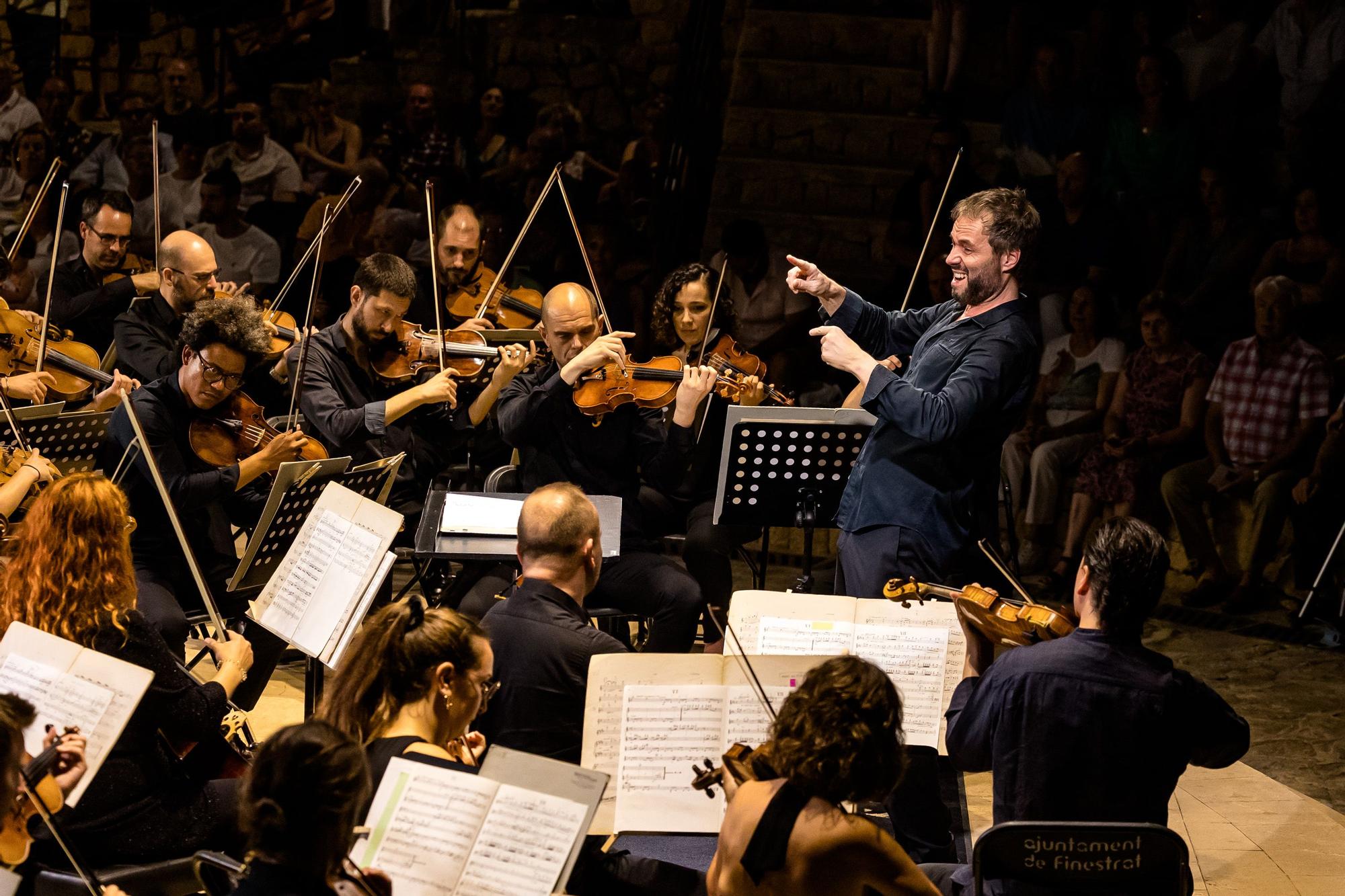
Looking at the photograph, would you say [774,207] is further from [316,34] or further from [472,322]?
[316,34]

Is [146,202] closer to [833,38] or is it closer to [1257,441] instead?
[833,38]

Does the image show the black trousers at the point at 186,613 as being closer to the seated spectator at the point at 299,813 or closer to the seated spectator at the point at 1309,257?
the seated spectator at the point at 299,813

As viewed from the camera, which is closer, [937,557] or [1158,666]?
[1158,666]

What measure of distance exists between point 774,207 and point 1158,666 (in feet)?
19.9

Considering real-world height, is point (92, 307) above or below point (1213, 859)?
above

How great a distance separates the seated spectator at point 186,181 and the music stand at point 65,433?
3.86 m

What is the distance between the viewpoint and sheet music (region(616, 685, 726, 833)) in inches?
115

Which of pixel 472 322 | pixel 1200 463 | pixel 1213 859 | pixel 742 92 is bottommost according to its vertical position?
pixel 1213 859

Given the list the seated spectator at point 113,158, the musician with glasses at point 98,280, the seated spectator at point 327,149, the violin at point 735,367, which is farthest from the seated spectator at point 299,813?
the seated spectator at point 113,158

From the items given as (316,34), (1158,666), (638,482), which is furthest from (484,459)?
(316,34)

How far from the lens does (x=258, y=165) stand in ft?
27.9

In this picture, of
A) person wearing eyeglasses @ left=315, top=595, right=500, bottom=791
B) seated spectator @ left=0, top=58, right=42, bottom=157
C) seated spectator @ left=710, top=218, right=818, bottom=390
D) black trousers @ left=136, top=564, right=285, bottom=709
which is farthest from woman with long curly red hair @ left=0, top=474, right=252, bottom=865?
seated spectator @ left=0, top=58, right=42, bottom=157

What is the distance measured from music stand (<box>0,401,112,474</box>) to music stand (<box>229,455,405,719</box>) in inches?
22.9

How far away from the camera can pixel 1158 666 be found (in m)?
2.61
